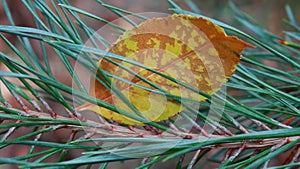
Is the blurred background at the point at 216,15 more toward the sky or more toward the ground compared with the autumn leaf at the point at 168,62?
more toward the sky

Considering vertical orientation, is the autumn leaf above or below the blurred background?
below

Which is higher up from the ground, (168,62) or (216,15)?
(216,15)

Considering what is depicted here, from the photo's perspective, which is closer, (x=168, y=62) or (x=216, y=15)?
(x=168, y=62)

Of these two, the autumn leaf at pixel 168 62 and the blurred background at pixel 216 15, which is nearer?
the autumn leaf at pixel 168 62

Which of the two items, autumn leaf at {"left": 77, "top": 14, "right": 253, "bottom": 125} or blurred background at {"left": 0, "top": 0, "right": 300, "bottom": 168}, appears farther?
blurred background at {"left": 0, "top": 0, "right": 300, "bottom": 168}

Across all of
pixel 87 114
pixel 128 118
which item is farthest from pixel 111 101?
pixel 87 114

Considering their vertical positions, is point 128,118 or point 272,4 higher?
point 272,4

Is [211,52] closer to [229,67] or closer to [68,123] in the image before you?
[229,67]

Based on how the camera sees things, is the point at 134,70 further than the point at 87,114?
No
